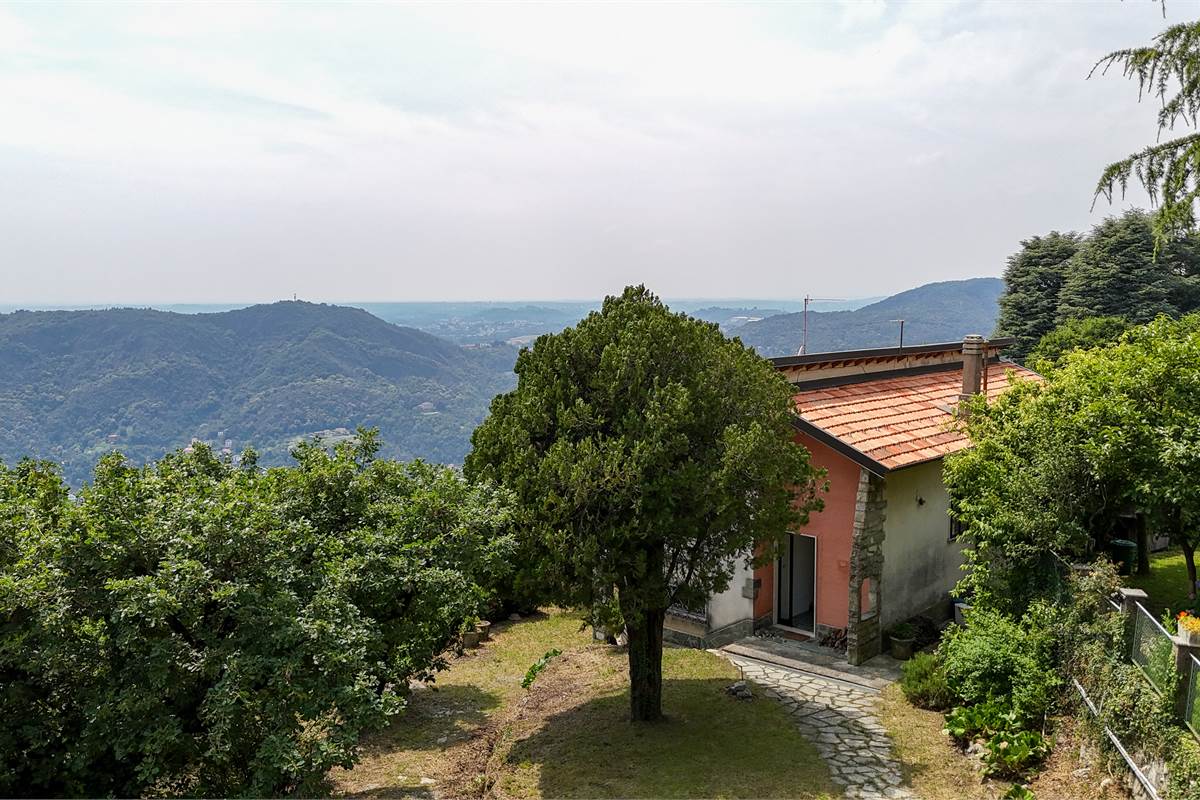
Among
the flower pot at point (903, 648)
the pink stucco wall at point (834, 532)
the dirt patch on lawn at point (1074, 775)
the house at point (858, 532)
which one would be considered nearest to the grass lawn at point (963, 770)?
the dirt patch on lawn at point (1074, 775)

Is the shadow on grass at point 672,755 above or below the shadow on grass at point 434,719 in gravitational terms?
above

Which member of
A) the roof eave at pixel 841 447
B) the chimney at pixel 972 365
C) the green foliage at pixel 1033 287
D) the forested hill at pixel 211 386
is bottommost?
the forested hill at pixel 211 386

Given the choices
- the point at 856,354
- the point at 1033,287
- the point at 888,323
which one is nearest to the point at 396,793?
the point at 856,354

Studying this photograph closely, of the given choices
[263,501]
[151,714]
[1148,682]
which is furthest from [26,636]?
[1148,682]

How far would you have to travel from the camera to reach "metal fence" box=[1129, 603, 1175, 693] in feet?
29.8

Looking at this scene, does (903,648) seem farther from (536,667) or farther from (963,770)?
(536,667)

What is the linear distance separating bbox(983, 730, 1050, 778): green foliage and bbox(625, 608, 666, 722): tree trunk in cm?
471

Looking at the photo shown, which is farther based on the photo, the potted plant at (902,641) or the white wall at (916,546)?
the white wall at (916,546)

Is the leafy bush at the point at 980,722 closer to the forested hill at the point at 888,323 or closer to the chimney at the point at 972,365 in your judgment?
the chimney at the point at 972,365

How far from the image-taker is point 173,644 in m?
7.52

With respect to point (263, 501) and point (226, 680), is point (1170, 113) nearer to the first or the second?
point (263, 501)

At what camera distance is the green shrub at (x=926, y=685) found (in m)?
12.6

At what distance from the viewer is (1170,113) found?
1603cm

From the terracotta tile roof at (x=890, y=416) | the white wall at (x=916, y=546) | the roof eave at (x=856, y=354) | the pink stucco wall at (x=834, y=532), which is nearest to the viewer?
the terracotta tile roof at (x=890, y=416)
